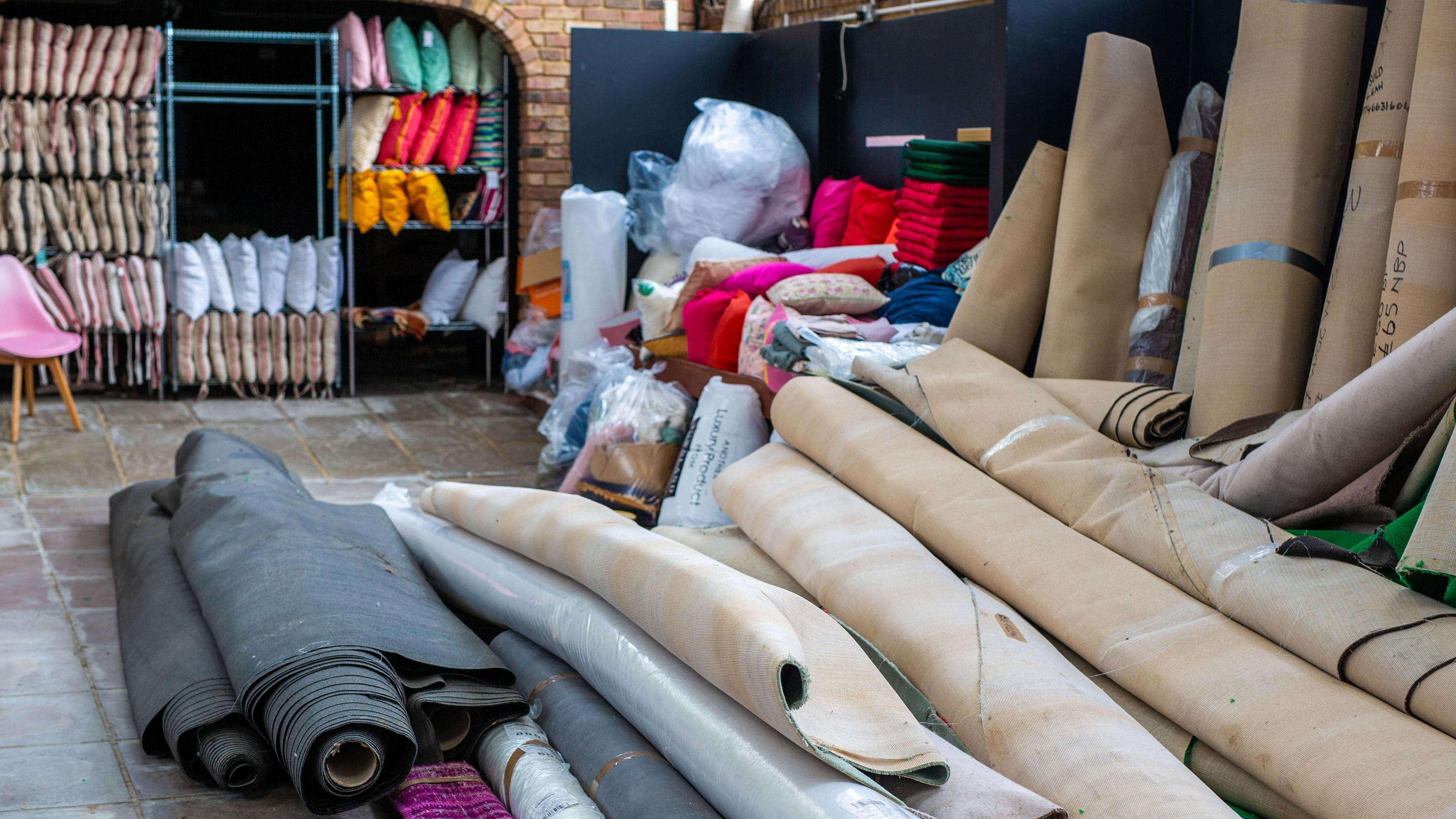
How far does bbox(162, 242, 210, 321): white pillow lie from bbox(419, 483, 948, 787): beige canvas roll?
4.86m

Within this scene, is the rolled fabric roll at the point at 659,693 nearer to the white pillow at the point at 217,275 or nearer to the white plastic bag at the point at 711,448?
the white plastic bag at the point at 711,448

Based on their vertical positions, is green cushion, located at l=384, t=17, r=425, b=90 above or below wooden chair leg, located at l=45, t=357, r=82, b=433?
above

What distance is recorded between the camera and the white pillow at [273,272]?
6594 millimetres

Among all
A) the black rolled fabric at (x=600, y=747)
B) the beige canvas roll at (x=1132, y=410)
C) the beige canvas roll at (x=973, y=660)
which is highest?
the beige canvas roll at (x=1132, y=410)

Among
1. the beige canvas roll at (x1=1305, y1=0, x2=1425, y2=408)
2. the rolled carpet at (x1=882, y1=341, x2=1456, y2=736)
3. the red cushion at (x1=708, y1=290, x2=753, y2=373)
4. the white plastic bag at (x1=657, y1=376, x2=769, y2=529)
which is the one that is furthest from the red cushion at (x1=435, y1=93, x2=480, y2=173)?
the beige canvas roll at (x1=1305, y1=0, x2=1425, y2=408)

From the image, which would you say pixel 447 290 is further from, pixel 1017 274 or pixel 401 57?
pixel 1017 274

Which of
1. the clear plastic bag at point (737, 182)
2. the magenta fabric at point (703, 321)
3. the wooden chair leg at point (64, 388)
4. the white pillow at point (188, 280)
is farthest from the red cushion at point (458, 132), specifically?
the magenta fabric at point (703, 321)

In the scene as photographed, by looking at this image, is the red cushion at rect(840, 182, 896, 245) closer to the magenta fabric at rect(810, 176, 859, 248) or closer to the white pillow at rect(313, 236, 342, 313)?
the magenta fabric at rect(810, 176, 859, 248)

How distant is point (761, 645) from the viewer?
1.60m

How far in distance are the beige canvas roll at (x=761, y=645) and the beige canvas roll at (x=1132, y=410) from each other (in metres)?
1.00

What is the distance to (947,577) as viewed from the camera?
7.08 ft

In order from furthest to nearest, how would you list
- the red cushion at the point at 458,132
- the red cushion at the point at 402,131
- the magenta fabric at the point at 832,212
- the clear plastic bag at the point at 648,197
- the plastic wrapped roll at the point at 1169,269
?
the red cushion at the point at 458,132
the red cushion at the point at 402,131
the clear plastic bag at the point at 648,197
the magenta fabric at the point at 832,212
the plastic wrapped roll at the point at 1169,269

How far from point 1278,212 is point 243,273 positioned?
542 centimetres

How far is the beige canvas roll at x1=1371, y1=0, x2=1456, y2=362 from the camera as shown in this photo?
7.37 ft
